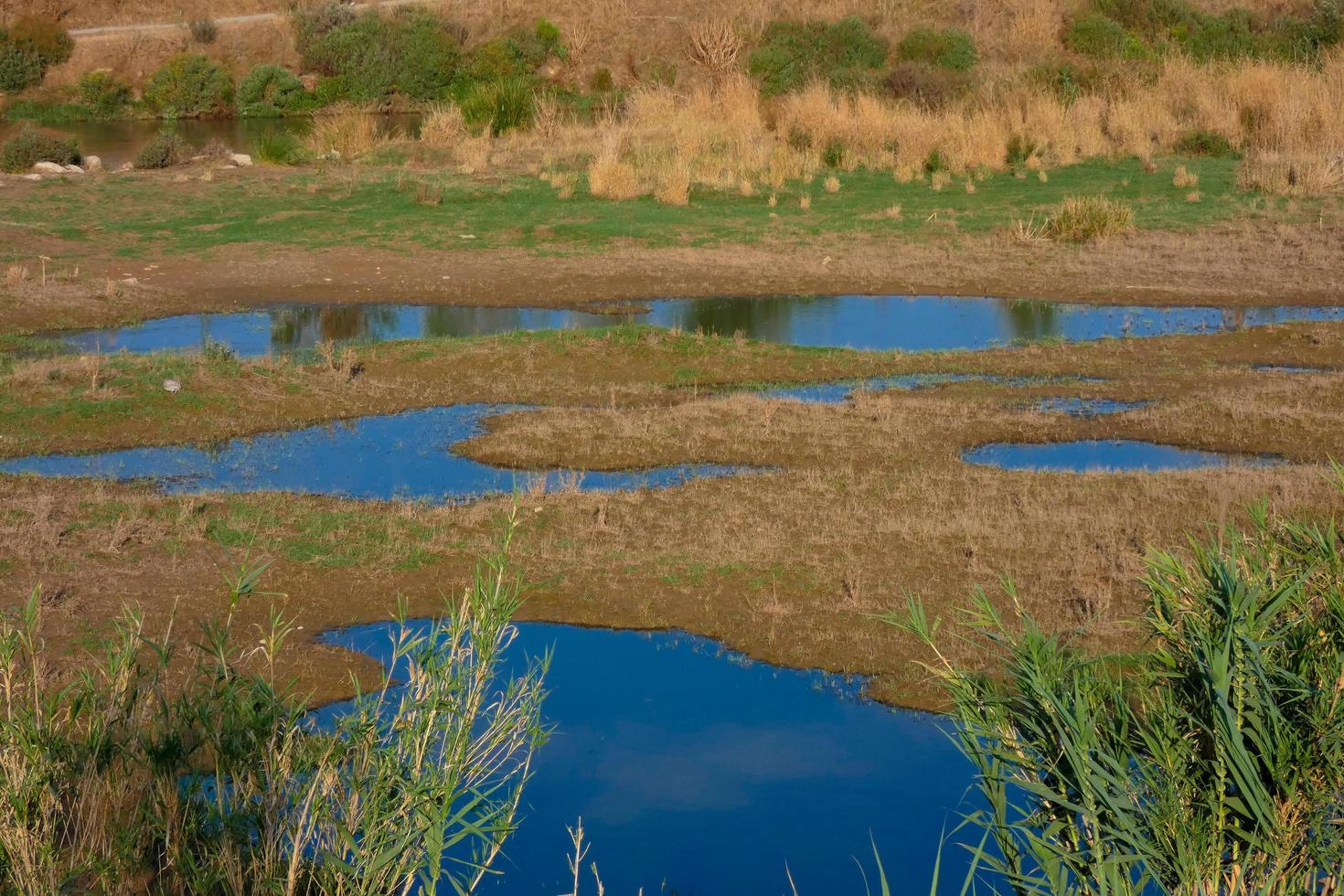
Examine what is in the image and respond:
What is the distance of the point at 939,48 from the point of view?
35250 mm

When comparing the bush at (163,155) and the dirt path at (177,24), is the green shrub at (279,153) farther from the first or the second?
the dirt path at (177,24)

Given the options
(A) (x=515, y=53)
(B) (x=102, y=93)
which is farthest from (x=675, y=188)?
(B) (x=102, y=93)

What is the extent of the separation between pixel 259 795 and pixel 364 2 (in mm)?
48041

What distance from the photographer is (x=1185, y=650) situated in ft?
12.6

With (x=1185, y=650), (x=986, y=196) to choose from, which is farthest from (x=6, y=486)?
(x=986, y=196)

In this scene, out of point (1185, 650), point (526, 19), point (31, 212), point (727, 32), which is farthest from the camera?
point (526, 19)

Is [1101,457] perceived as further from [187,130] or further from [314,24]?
[314,24]

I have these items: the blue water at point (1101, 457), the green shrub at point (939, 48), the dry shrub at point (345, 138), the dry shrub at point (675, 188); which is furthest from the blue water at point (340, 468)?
the green shrub at point (939, 48)

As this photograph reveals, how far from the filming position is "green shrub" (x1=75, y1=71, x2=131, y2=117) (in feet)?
127

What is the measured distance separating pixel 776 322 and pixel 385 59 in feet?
91.1

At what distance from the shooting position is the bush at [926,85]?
2894 cm

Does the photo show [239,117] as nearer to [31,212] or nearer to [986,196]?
[31,212]

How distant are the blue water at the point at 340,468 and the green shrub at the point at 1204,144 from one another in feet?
57.9

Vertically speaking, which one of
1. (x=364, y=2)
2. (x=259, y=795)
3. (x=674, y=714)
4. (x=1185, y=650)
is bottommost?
(x=674, y=714)
